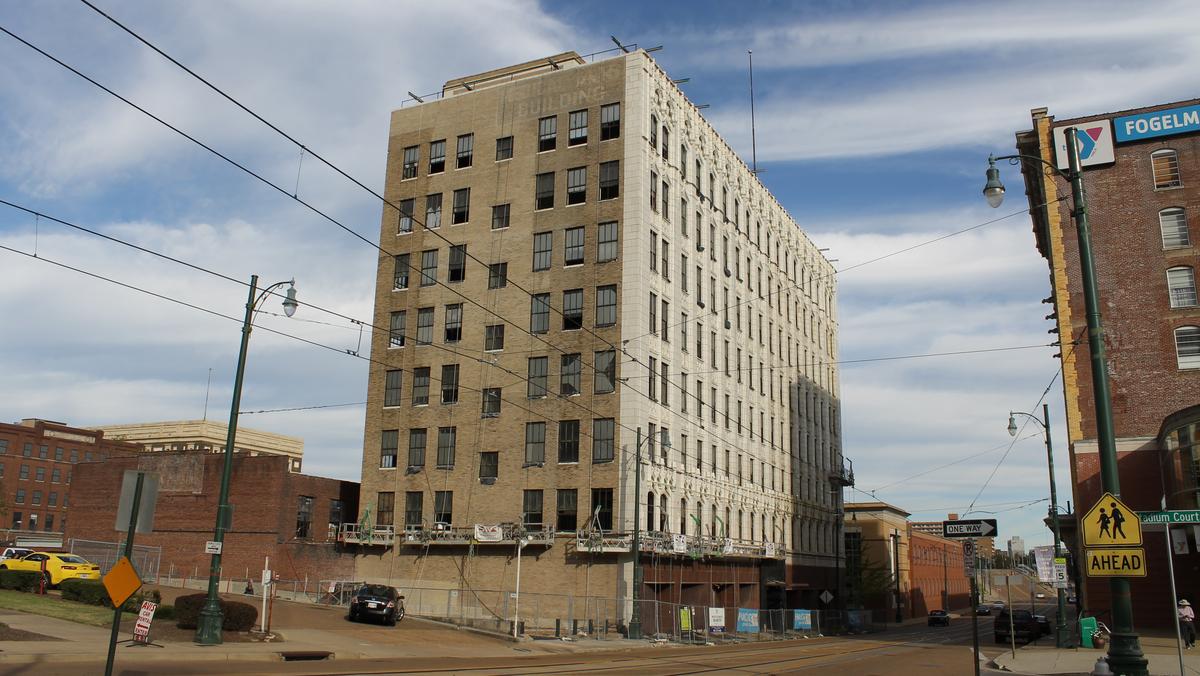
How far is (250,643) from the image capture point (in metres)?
26.7

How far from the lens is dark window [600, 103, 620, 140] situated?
5384cm

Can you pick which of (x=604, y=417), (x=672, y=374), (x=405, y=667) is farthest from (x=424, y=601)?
(x=405, y=667)

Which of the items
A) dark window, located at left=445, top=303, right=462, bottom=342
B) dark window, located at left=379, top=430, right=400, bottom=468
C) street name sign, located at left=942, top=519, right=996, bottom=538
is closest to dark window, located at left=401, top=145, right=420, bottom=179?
dark window, located at left=445, top=303, right=462, bottom=342

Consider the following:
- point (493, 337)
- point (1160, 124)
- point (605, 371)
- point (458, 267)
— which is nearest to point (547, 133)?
point (458, 267)

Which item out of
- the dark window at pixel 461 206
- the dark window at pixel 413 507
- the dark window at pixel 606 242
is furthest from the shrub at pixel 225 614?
the dark window at pixel 461 206

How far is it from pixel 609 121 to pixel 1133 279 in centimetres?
2970

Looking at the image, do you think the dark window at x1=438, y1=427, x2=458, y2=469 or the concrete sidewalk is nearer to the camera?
the concrete sidewalk

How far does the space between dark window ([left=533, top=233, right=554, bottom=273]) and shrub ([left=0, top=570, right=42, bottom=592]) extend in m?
28.6

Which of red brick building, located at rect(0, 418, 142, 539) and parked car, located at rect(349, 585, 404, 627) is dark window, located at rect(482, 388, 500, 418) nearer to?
parked car, located at rect(349, 585, 404, 627)

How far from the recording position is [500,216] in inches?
2229

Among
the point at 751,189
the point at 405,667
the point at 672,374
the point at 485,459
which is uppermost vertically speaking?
the point at 751,189

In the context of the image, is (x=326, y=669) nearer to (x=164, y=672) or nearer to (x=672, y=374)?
(x=164, y=672)

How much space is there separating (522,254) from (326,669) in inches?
1428

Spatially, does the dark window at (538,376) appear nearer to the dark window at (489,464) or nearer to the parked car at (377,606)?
the dark window at (489,464)
